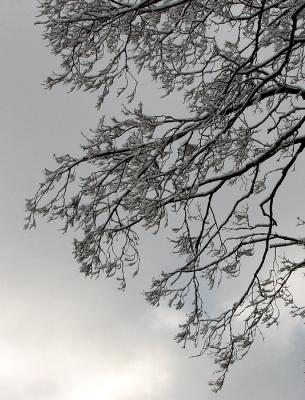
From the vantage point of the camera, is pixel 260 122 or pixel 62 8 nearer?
pixel 62 8

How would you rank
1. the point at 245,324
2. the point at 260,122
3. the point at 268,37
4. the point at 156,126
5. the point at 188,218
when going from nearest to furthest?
the point at 268,37 → the point at 156,126 → the point at 260,122 → the point at 188,218 → the point at 245,324

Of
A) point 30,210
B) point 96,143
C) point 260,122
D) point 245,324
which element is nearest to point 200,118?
point 260,122

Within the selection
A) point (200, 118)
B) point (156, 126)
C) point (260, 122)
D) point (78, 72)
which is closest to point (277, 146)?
point (260, 122)

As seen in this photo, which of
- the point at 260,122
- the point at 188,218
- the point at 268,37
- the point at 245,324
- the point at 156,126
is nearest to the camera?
the point at 268,37

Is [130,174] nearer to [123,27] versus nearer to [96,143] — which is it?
[96,143]

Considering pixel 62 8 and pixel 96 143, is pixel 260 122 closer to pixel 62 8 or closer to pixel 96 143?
pixel 96 143

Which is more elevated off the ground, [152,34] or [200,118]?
[152,34]

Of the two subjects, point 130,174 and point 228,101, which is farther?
point 130,174

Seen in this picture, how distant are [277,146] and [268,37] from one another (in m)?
1.15

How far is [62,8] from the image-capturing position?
5.46 m

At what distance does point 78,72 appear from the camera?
5.82 meters

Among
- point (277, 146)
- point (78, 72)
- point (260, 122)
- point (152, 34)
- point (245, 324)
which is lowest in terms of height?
point (245, 324)

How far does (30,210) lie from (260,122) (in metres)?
2.73

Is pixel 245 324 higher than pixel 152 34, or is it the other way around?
pixel 152 34
